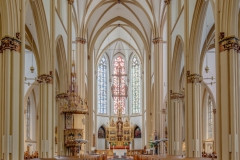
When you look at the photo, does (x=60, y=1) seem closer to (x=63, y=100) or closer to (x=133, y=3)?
(x=63, y=100)

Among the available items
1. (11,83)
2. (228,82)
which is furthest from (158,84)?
(11,83)

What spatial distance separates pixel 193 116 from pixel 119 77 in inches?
1113

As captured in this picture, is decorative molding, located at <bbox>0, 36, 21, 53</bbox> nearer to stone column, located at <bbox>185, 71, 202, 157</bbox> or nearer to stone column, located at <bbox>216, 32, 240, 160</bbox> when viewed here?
stone column, located at <bbox>216, 32, 240, 160</bbox>

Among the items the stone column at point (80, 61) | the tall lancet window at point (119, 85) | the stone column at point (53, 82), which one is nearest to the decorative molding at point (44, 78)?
the stone column at point (53, 82)

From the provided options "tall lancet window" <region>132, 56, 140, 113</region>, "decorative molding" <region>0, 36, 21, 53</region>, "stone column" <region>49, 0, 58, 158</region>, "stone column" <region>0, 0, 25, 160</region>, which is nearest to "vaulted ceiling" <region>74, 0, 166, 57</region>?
"tall lancet window" <region>132, 56, 140, 113</region>

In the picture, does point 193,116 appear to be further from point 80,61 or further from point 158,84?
point 80,61

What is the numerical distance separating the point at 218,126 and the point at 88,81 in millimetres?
24688

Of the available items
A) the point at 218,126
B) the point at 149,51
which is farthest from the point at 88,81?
the point at 218,126

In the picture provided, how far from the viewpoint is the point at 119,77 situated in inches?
1770

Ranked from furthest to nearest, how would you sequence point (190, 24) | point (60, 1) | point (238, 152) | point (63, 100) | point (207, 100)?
point (207, 100)
point (63, 100)
point (60, 1)
point (190, 24)
point (238, 152)

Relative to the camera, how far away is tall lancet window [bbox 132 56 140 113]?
4397 cm

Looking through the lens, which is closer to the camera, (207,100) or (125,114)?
(207,100)

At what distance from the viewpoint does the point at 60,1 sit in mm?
20234

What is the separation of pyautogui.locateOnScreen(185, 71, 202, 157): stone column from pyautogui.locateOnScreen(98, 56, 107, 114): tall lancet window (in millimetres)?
26939
